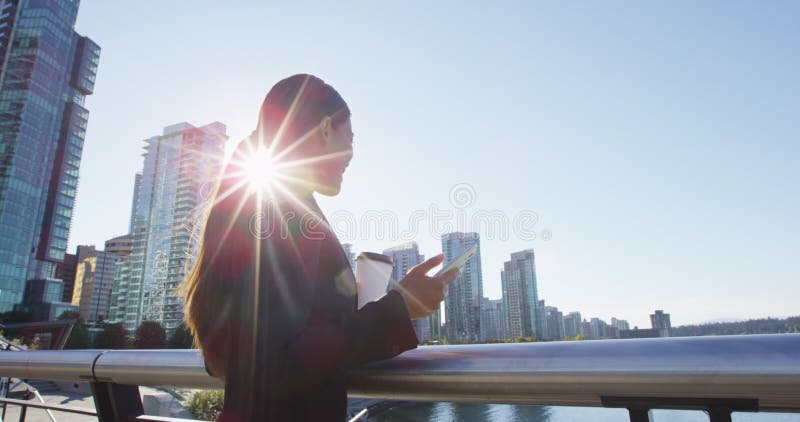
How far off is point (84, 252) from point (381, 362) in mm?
102811

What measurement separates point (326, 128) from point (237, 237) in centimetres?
28

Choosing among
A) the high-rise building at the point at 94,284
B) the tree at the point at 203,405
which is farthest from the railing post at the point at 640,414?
the high-rise building at the point at 94,284

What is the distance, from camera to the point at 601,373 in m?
0.58

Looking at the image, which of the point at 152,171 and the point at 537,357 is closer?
the point at 537,357

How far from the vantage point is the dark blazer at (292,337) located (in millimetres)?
627

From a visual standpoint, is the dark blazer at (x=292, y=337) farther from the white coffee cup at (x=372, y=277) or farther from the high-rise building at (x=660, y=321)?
the high-rise building at (x=660, y=321)

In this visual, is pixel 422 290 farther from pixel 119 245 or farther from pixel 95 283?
pixel 119 245

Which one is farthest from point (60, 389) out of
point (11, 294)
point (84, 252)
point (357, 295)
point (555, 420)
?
point (84, 252)

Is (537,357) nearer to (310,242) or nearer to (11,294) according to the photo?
(310,242)

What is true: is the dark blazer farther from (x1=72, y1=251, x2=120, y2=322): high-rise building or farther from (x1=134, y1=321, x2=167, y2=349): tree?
(x1=72, y1=251, x2=120, y2=322): high-rise building

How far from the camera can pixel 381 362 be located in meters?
0.73

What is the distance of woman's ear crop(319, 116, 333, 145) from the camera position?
2.91 feet

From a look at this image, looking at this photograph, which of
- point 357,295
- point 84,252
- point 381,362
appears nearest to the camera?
point 381,362

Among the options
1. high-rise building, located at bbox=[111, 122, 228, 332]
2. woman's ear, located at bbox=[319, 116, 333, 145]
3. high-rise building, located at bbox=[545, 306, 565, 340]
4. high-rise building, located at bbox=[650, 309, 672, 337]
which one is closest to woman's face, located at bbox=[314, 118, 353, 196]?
woman's ear, located at bbox=[319, 116, 333, 145]
